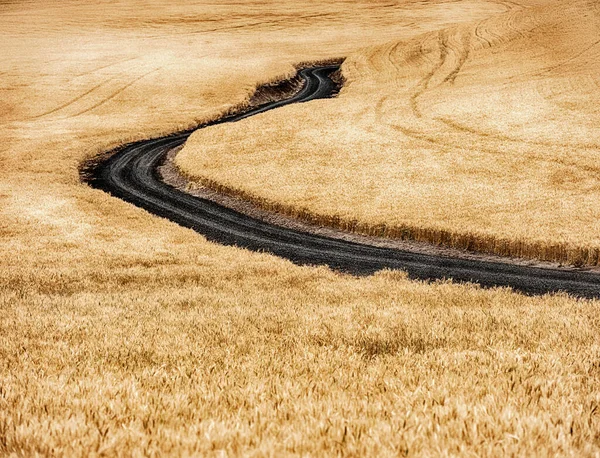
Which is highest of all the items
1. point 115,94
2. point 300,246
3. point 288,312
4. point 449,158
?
point 115,94

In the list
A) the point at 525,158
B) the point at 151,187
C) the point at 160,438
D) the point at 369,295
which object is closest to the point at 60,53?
the point at 151,187

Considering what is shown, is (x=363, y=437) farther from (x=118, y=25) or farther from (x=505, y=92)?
(x=118, y=25)

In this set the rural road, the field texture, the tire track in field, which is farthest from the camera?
the tire track in field

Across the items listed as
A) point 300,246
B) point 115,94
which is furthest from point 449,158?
point 115,94

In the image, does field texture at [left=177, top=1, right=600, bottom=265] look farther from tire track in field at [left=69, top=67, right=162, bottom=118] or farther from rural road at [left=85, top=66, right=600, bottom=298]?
tire track in field at [left=69, top=67, right=162, bottom=118]

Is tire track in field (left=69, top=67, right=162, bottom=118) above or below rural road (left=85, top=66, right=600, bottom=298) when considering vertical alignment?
above

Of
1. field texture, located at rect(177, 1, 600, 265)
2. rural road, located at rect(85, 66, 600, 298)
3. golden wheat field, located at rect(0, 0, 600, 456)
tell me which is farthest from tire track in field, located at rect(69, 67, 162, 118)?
rural road, located at rect(85, 66, 600, 298)

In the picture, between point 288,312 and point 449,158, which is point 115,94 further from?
point 288,312
